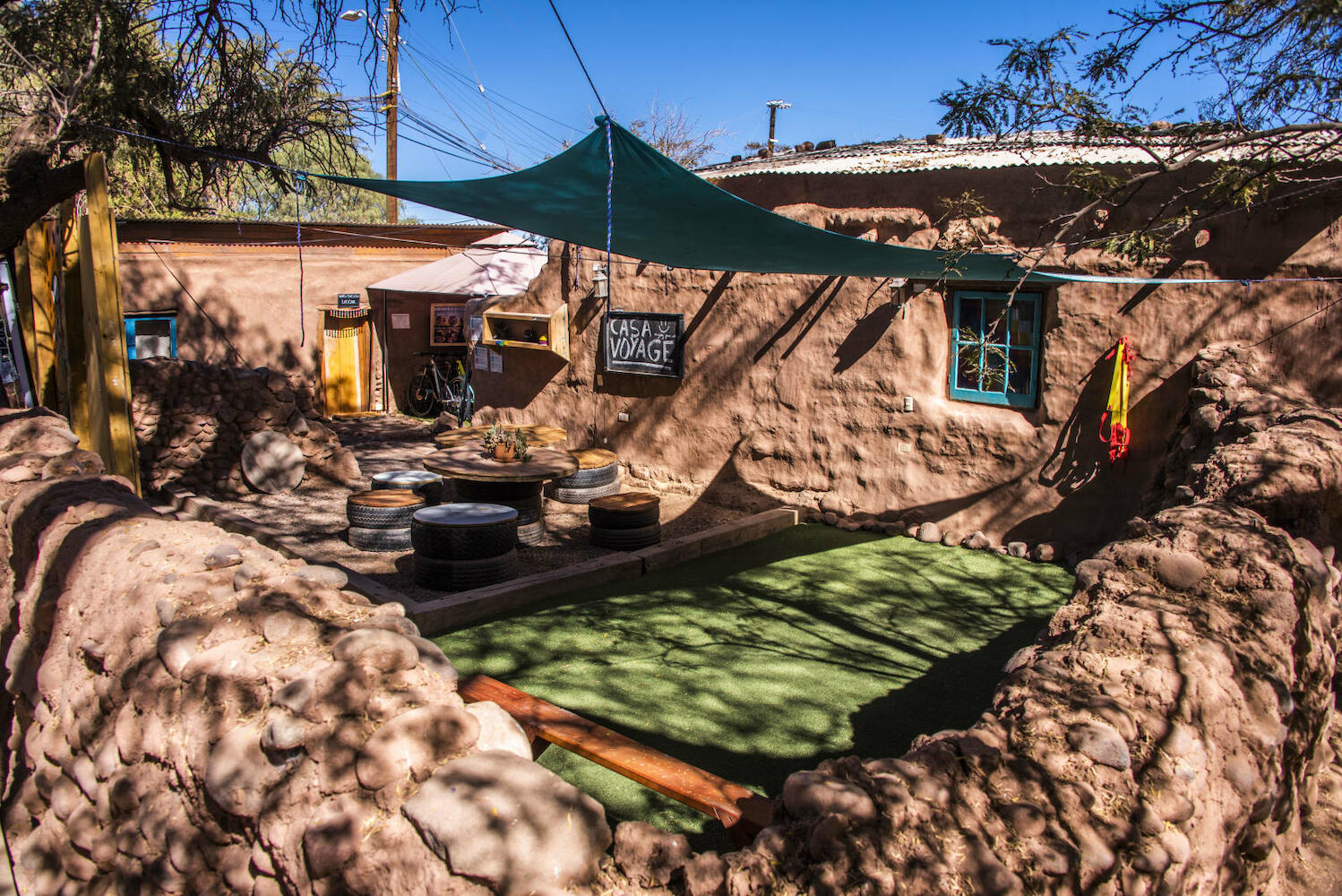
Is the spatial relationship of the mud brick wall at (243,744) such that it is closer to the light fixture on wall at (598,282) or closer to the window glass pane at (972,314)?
the window glass pane at (972,314)

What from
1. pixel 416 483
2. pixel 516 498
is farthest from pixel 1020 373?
pixel 416 483

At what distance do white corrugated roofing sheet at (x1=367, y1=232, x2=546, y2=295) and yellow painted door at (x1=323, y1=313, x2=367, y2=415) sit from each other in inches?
42.1

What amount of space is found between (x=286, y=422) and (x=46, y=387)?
248 centimetres

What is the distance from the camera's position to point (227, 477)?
32.8 ft

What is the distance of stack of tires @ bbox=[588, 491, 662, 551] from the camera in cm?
785

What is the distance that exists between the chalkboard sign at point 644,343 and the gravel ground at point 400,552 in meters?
1.35

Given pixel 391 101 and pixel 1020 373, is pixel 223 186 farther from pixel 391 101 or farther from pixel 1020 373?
pixel 1020 373

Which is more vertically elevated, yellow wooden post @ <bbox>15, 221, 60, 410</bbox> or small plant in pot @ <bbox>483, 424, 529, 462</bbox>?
yellow wooden post @ <bbox>15, 221, 60, 410</bbox>

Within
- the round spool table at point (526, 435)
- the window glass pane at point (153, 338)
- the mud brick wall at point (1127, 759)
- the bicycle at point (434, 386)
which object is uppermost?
the window glass pane at point (153, 338)

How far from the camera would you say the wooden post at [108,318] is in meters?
6.80

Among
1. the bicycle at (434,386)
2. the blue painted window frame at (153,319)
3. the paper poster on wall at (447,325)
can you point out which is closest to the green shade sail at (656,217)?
the bicycle at (434,386)

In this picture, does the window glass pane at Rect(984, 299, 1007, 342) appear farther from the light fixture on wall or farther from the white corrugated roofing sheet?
the white corrugated roofing sheet

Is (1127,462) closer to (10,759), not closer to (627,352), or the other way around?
(627,352)

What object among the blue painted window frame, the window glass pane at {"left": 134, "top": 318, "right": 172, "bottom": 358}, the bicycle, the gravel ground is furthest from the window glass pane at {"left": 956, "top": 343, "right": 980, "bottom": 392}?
the window glass pane at {"left": 134, "top": 318, "right": 172, "bottom": 358}
